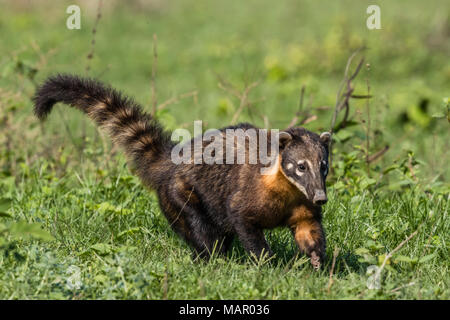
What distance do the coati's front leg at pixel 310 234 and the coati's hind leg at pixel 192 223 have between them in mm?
659

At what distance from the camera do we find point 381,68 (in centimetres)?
1399

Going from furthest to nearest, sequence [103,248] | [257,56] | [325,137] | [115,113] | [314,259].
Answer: [257,56]
[115,113]
[325,137]
[314,259]
[103,248]

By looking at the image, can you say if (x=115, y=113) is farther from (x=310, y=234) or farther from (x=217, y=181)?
(x=310, y=234)

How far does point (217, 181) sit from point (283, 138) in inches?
26.7

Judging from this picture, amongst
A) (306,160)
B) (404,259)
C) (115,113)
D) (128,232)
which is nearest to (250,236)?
(306,160)

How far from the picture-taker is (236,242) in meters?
5.71

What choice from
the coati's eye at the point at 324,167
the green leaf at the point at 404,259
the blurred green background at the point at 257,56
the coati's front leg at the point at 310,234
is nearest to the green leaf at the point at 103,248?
the coati's front leg at the point at 310,234

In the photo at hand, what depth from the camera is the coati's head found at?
4703 millimetres

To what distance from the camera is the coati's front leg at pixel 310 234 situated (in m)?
4.95

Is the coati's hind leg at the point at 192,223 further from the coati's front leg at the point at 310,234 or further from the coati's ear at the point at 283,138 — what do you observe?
the coati's ear at the point at 283,138

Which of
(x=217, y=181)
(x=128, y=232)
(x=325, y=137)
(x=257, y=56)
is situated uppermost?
(x=257, y=56)

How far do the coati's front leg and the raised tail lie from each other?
124 cm
